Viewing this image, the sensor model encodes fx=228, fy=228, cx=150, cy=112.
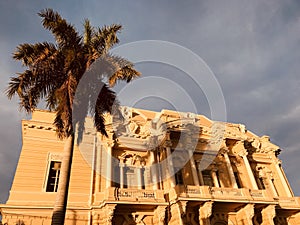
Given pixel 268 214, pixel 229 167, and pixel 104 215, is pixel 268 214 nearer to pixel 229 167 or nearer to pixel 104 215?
pixel 229 167

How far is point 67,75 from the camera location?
10.2m

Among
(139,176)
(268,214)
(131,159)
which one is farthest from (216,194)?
(131,159)

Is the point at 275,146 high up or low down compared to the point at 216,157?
up

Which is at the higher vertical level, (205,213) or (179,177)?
(179,177)

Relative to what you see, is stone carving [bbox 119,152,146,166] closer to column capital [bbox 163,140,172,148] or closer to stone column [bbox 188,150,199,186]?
column capital [bbox 163,140,172,148]

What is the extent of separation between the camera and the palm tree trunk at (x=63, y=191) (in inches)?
319

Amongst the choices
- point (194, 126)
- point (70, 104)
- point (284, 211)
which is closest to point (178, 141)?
point (194, 126)

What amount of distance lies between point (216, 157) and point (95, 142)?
11.0 meters

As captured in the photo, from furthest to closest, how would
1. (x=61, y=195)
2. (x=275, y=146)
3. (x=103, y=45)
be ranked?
(x=275, y=146), (x=103, y=45), (x=61, y=195)

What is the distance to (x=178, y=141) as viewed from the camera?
19.9 m

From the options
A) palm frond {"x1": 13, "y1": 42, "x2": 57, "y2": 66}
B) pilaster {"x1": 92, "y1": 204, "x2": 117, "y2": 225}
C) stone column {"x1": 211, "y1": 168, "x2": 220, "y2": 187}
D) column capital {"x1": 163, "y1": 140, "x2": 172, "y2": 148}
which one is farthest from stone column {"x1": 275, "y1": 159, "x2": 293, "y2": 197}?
palm frond {"x1": 13, "y1": 42, "x2": 57, "y2": 66}

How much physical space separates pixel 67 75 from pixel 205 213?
12436 millimetres

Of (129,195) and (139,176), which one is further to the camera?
(139,176)

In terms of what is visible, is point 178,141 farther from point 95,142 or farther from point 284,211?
point 284,211
